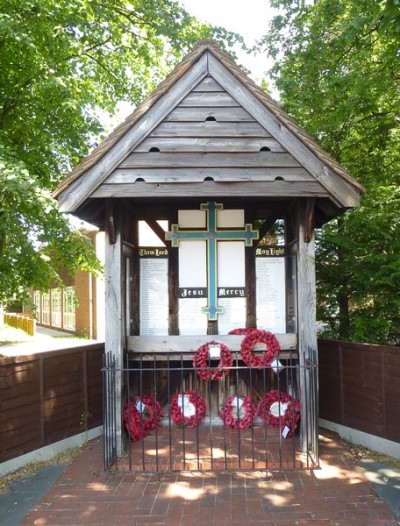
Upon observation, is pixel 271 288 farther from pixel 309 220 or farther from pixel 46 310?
pixel 46 310

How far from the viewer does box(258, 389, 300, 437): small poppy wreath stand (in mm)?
6371

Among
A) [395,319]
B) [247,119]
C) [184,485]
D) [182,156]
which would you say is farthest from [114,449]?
[395,319]

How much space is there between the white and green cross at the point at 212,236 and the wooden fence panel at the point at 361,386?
1.85 m

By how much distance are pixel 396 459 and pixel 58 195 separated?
209 inches

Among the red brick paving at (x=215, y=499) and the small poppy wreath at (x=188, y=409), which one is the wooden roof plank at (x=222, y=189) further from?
the red brick paving at (x=215, y=499)

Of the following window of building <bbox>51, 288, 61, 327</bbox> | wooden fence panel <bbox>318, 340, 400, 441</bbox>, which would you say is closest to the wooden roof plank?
wooden fence panel <bbox>318, 340, 400, 441</bbox>

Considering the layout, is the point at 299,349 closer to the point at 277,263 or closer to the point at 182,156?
the point at 277,263

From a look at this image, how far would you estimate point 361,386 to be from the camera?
21.1ft

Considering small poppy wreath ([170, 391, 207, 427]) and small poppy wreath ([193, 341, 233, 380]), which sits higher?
small poppy wreath ([193, 341, 233, 380])

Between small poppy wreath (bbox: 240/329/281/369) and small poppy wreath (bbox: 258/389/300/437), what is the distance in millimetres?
517

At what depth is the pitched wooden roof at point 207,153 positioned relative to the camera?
5.62 metres

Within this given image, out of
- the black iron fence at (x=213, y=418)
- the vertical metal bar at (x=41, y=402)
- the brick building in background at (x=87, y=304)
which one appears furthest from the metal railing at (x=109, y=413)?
the brick building in background at (x=87, y=304)

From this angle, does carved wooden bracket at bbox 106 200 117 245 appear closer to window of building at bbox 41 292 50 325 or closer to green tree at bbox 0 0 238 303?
green tree at bbox 0 0 238 303

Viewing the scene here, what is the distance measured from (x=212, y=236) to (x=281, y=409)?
106 inches
